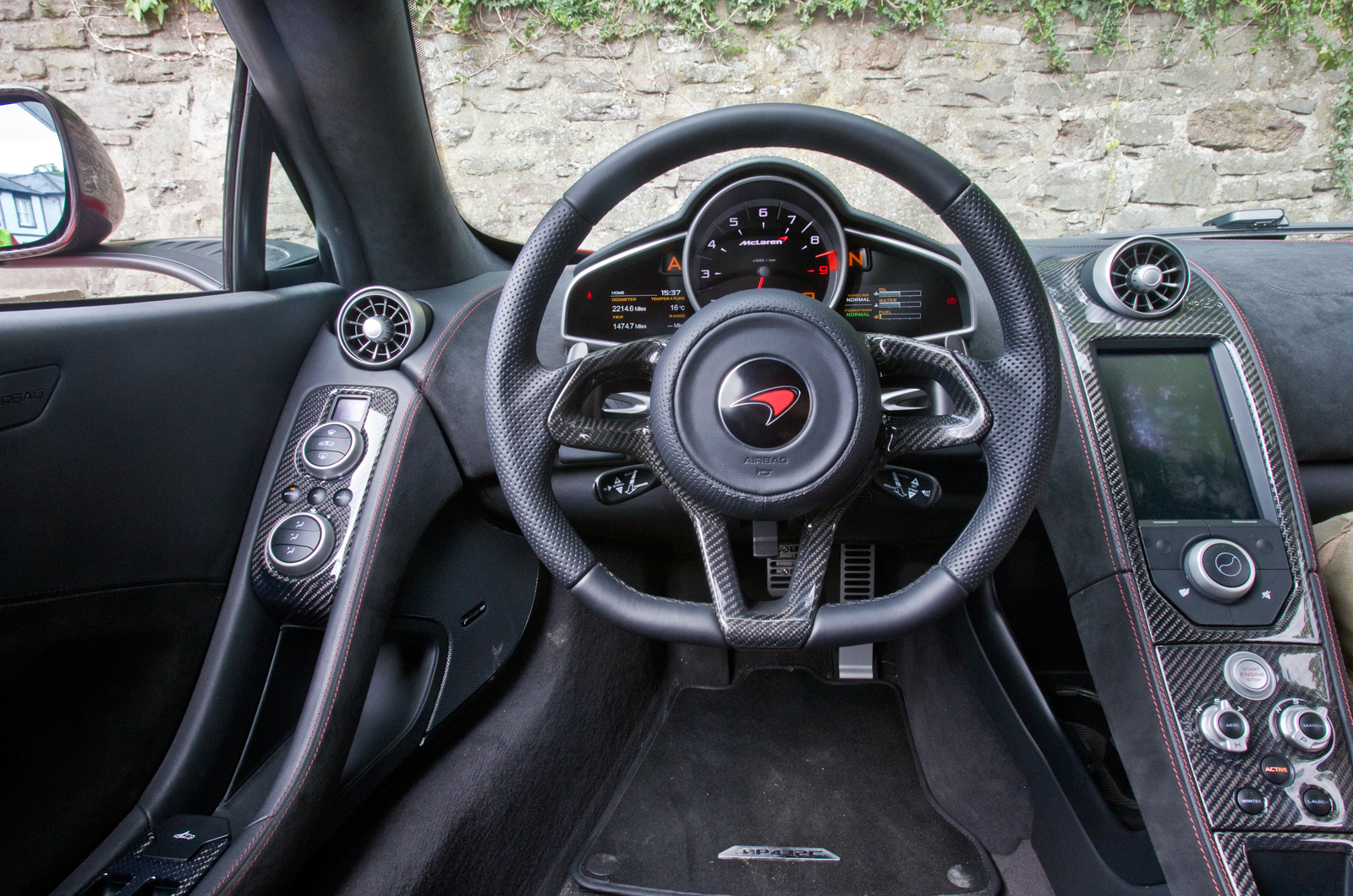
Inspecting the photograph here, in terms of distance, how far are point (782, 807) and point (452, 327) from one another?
1.36 m

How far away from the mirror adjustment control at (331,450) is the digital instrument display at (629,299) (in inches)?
18.4

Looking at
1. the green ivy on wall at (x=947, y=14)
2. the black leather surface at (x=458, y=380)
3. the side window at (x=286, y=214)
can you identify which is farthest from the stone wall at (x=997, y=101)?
the black leather surface at (x=458, y=380)

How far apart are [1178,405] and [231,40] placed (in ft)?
6.29

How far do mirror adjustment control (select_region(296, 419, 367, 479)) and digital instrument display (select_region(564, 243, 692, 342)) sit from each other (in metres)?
0.47

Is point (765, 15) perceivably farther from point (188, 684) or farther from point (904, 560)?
point (188, 684)

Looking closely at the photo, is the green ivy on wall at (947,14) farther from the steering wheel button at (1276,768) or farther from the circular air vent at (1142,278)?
the steering wheel button at (1276,768)

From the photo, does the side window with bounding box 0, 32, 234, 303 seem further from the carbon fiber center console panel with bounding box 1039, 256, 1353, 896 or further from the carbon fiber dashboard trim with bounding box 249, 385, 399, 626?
the carbon fiber center console panel with bounding box 1039, 256, 1353, 896

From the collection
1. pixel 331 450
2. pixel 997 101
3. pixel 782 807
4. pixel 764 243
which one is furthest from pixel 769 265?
pixel 997 101

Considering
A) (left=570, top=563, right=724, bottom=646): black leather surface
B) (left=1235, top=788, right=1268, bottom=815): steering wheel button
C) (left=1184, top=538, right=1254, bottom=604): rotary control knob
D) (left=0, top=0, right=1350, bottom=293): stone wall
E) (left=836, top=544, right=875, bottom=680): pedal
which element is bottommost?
(left=836, top=544, right=875, bottom=680): pedal

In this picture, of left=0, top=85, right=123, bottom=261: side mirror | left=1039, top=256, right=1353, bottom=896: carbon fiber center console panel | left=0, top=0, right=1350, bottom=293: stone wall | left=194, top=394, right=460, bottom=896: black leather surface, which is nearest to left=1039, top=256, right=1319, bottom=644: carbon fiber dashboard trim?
left=1039, top=256, right=1353, bottom=896: carbon fiber center console panel

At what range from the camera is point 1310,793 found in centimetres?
102

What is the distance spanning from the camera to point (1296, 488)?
1.22 m

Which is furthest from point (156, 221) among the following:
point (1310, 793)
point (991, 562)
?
point (1310, 793)

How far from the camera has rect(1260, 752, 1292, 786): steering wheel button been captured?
40.4 inches
